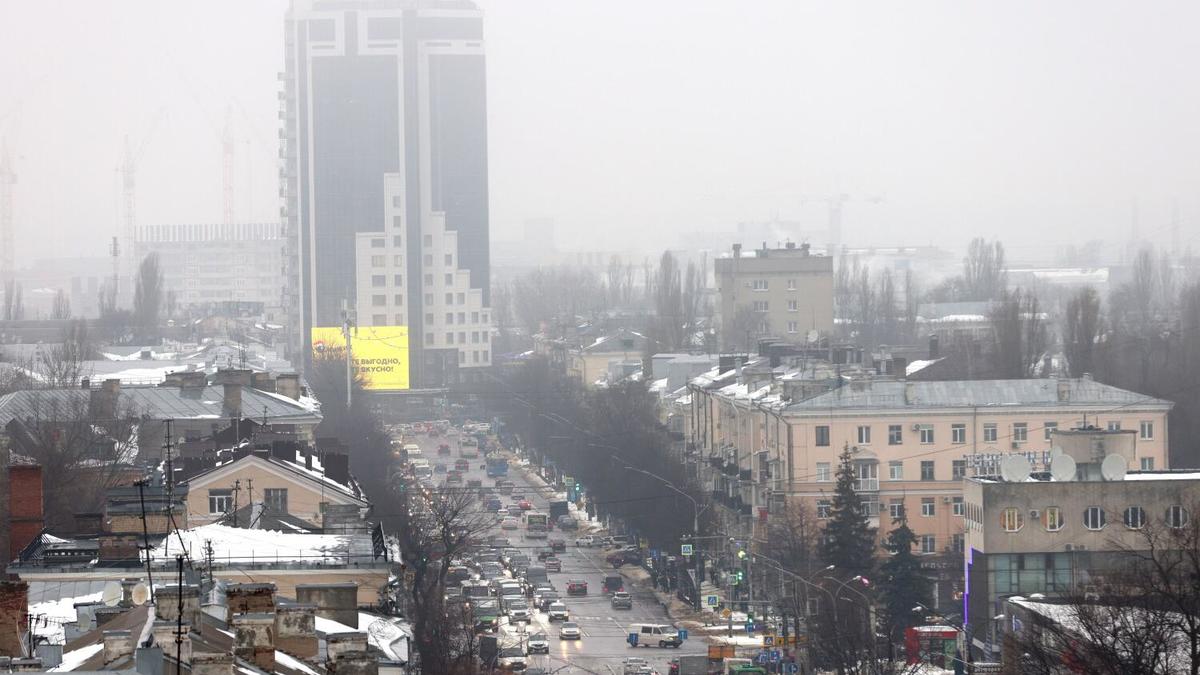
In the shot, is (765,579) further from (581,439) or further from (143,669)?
(143,669)

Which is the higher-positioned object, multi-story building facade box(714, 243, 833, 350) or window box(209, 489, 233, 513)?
multi-story building facade box(714, 243, 833, 350)

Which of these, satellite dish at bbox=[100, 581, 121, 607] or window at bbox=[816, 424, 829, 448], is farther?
window at bbox=[816, 424, 829, 448]

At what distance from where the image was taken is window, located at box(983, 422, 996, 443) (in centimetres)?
4766

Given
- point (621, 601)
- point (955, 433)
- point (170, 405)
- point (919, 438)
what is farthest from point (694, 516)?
point (170, 405)

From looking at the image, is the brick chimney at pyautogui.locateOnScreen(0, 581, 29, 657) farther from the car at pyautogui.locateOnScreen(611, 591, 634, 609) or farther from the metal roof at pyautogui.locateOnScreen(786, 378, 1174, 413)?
the metal roof at pyautogui.locateOnScreen(786, 378, 1174, 413)

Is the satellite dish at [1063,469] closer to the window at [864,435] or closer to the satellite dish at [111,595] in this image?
the window at [864,435]

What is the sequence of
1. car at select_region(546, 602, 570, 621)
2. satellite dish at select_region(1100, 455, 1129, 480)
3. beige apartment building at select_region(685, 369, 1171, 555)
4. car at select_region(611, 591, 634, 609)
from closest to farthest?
satellite dish at select_region(1100, 455, 1129, 480)
car at select_region(546, 602, 570, 621)
car at select_region(611, 591, 634, 609)
beige apartment building at select_region(685, 369, 1171, 555)

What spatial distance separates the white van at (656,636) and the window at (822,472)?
11230 millimetres

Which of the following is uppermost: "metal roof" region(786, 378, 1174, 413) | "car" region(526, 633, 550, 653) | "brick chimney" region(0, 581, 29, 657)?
"brick chimney" region(0, 581, 29, 657)

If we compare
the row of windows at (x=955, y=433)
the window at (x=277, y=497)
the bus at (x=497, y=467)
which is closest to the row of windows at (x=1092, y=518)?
the window at (x=277, y=497)

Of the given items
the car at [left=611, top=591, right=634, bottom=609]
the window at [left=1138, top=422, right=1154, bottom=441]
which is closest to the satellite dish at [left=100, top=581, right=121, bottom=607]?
the car at [left=611, top=591, right=634, bottom=609]

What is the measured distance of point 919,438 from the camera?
47500 millimetres

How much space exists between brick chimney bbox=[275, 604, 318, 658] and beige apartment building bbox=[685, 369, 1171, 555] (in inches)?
1212

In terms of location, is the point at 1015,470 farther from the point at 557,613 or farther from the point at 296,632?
the point at 296,632
